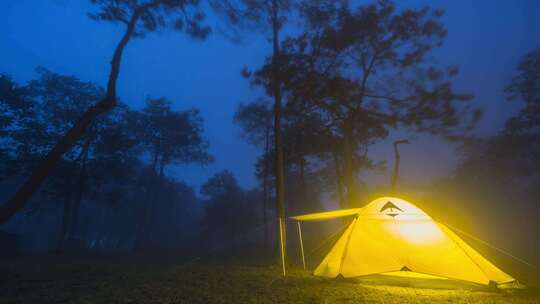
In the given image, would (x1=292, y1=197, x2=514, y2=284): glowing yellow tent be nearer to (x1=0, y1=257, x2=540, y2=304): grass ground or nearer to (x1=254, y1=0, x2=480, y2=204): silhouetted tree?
(x1=0, y1=257, x2=540, y2=304): grass ground

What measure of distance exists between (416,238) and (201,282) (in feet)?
17.3

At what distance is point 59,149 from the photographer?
8305 mm

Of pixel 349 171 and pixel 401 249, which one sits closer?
pixel 401 249

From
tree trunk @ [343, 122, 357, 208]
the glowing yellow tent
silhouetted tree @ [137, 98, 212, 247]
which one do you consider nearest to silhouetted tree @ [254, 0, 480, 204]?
tree trunk @ [343, 122, 357, 208]

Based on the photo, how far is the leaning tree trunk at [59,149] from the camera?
7.89 meters

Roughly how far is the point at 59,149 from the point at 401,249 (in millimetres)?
9539

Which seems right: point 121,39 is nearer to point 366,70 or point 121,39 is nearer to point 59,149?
point 59,149

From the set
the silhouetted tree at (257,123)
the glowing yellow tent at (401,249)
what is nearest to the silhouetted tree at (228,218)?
the silhouetted tree at (257,123)

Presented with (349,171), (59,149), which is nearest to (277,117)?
(349,171)

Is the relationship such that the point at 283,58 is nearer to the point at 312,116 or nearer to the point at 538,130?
the point at 312,116

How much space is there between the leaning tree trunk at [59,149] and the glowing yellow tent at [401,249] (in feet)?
26.1

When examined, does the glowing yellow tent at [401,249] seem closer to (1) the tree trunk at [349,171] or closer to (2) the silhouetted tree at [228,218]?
(1) the tree trunk at [349,171]

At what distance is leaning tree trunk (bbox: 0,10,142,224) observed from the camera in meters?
7.89

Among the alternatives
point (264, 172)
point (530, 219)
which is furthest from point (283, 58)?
point (530, 219)
